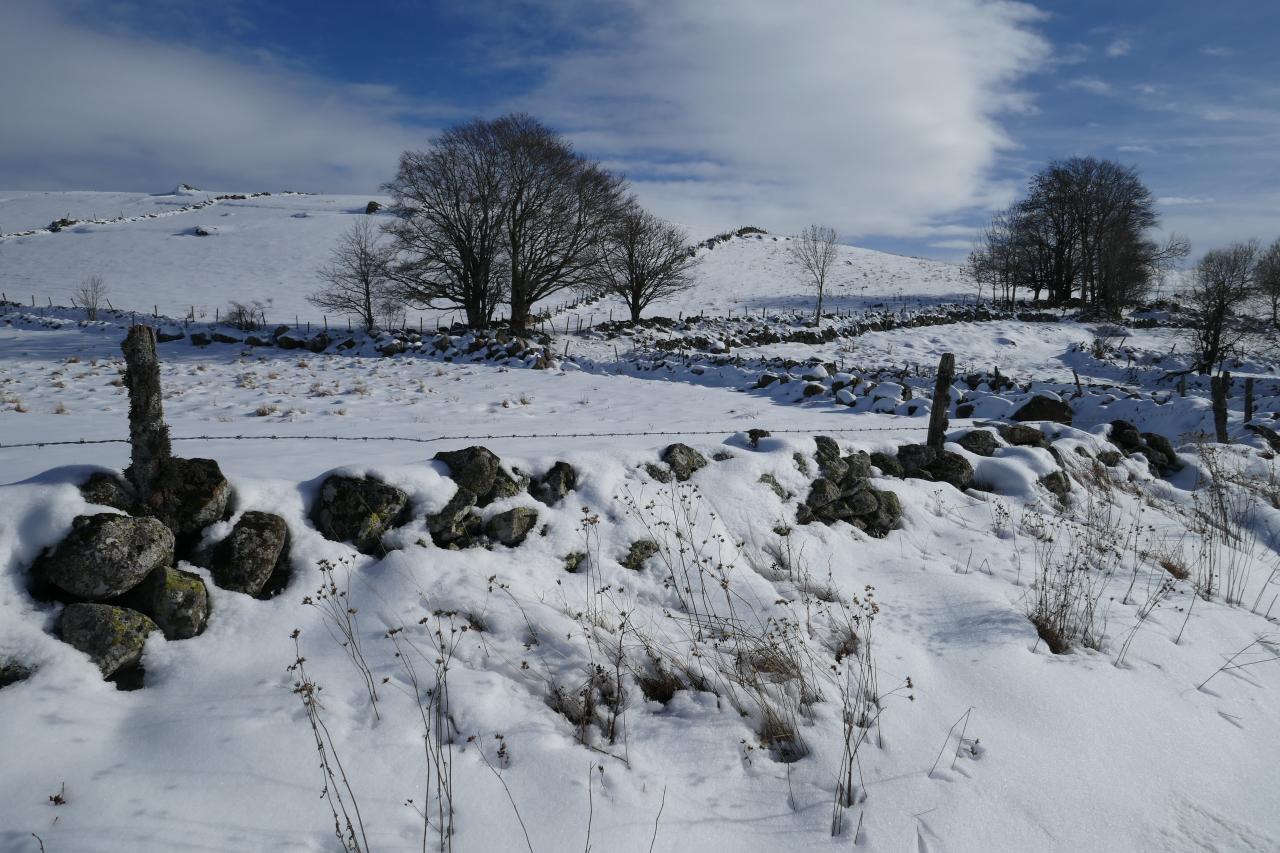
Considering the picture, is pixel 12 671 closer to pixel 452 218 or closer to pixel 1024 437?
pixel 1024 437

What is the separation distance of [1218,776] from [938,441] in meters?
4.28

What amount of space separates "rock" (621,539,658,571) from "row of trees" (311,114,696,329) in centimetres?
1826

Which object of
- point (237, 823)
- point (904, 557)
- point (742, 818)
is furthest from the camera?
point (904, 557)

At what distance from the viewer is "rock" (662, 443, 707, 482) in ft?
16.1

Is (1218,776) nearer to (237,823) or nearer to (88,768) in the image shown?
(237,823)

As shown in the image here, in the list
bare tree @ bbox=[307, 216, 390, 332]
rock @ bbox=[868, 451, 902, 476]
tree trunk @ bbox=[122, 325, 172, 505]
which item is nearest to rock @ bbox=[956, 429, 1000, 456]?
rock @ bbox=[868, 451, 902, 476]

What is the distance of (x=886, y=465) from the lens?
6039mm

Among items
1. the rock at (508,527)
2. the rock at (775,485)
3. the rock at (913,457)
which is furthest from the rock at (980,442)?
the rock at (508,527)

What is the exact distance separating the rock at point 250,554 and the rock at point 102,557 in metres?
0.29

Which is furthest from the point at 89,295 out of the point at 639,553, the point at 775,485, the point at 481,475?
the point at 775,485

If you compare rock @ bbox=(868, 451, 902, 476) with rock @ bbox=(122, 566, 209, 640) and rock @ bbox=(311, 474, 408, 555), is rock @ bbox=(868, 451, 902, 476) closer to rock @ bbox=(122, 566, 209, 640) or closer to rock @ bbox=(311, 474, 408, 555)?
rock @ bbox=(311, 474, 408, 555)

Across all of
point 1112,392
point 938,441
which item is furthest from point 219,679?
point 1112,392

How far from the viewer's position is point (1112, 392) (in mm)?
13336

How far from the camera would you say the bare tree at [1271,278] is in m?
28.6
